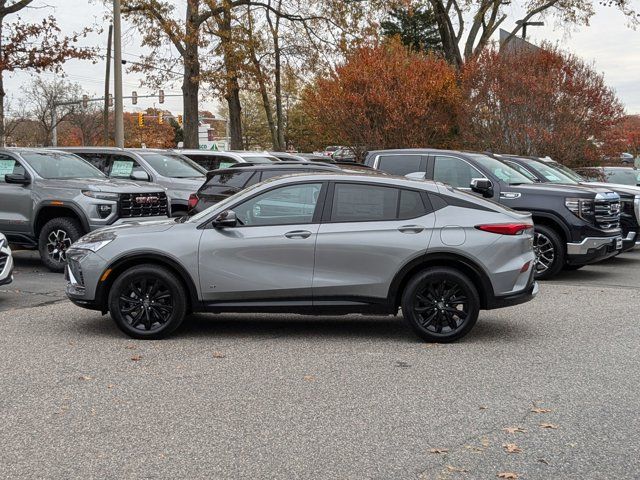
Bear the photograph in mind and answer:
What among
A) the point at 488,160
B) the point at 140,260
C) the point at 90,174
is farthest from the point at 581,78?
the point at 140,260

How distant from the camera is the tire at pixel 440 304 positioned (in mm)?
7285

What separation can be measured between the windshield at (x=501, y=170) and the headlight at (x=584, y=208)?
3.57 feet

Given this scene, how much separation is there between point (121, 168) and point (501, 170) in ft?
23.0

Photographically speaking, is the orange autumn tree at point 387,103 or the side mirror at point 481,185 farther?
the orange autumn tree at point 387,103

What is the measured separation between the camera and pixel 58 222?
1212 cm

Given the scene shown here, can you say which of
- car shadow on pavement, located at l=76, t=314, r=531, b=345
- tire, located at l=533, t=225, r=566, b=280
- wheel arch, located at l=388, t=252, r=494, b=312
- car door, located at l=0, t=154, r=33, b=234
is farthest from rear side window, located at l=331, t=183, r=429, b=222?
car door, located at l=0, t=154, r=33, b=234

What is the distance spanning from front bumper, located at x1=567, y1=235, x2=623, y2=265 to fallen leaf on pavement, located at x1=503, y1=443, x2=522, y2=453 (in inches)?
292

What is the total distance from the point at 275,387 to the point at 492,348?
2.39 m

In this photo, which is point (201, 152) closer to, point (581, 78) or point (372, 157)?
point (372, 157)

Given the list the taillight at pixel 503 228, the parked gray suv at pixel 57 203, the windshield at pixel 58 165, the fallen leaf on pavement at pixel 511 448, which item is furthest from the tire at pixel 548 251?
the fallen leaf on pavement at pixel 511 448

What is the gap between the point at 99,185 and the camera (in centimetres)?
1228

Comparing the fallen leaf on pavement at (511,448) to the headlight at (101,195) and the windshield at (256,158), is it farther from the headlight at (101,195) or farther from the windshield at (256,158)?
the windshield at (256,158)

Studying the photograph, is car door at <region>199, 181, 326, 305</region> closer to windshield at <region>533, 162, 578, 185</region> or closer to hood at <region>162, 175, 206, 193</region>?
hood at <region>162, 175, 206, 193</region>

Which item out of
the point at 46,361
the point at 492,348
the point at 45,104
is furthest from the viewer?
the point at 45,104
